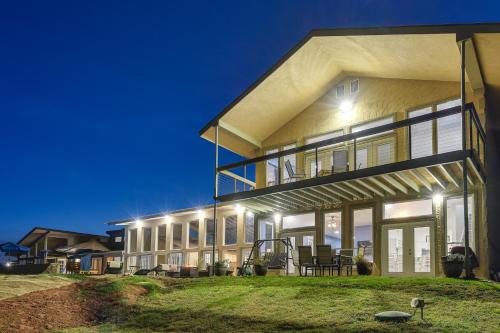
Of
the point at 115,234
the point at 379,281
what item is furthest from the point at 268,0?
the point at 379,281

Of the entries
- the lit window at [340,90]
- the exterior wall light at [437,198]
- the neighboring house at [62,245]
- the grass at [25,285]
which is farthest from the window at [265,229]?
the neighboring house at [62,245]

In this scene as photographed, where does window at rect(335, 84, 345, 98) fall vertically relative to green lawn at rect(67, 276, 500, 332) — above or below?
above

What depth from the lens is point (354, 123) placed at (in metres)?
18.0

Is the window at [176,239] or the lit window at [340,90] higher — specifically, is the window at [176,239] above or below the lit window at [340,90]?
below

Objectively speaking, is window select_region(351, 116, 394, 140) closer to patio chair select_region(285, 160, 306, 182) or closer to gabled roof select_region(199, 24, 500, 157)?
gabled roof select_region(199, 24, 500, 157)

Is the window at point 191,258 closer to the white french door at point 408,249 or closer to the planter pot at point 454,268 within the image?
the white french door at point 408,249

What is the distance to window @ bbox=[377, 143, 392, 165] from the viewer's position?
1697 centimetres

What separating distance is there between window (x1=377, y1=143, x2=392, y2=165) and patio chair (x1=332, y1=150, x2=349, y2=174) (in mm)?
1093

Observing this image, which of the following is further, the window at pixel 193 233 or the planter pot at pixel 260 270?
the window at pixel 193 233

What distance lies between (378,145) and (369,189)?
1.78 metres

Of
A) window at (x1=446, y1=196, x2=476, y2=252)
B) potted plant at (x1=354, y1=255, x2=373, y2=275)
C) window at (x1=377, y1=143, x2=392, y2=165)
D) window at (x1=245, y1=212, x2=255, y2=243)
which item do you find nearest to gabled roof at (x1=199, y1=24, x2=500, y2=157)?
window at (x1=377, y1=143, x2=392, y2=165)

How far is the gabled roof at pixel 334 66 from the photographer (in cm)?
1416

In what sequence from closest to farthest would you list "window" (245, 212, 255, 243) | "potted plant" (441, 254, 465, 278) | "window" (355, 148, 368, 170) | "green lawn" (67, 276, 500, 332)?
"green lawn" (67, 276, 500, 332)
"potted plant" (441, 254, 465, 278)
"window" (355, 148, 368, 170)
"window" (245, 212, 255, 243)

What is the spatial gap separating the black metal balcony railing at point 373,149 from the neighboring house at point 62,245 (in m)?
11.5
